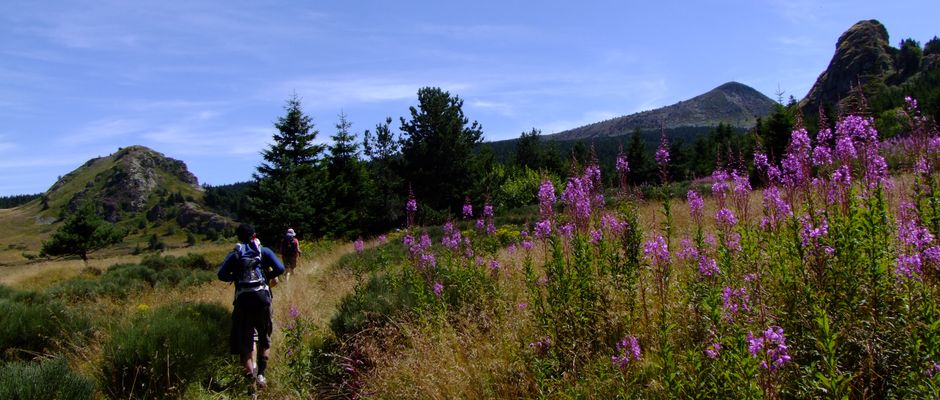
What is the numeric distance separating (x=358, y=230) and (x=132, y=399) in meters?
Result: 30.8

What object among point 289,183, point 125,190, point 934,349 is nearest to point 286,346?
point 934,349

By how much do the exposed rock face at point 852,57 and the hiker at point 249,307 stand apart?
424 feet

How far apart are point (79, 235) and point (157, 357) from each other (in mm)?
42588

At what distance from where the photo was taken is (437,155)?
116ft

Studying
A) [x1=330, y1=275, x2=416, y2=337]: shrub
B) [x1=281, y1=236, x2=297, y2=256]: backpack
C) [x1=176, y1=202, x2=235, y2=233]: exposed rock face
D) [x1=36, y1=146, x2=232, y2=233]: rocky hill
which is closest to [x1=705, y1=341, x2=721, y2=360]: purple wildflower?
[x1=330, y1=275, x2=416, y2=337]: shrub

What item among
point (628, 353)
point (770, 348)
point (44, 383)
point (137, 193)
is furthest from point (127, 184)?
point (770, 348)

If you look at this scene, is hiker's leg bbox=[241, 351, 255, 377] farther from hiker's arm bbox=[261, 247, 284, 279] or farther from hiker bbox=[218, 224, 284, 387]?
hiker's arm bbox=[261, 247, 284, 279]

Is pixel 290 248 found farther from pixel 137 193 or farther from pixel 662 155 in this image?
pixel 137 193

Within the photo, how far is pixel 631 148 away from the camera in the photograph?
59.1m

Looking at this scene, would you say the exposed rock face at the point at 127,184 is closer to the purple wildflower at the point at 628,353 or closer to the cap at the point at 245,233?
the cap at the point at 245,233

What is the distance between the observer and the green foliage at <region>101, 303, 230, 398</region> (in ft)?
20.3

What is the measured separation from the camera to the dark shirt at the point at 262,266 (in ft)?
21.8

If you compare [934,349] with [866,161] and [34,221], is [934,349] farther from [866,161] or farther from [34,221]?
[34,221]

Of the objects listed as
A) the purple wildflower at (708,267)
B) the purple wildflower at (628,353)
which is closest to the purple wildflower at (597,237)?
the purple wildflower at (708,267)
